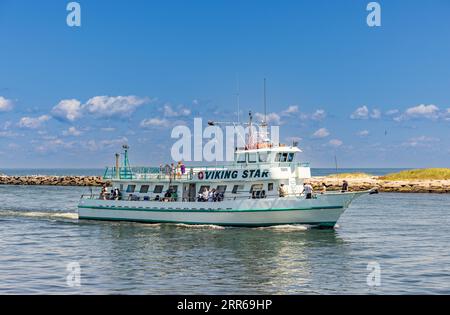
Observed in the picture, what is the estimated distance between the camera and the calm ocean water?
22953mm

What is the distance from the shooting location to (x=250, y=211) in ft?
127

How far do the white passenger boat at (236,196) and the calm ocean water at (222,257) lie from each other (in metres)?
0.73

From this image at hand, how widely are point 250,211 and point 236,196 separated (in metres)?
1.80

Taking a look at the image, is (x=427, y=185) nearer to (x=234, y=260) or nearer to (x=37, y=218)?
(x=37, y=218)

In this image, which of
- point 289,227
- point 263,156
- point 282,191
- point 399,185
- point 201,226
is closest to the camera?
point 282,191

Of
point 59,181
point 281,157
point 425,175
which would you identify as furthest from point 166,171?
point 59,181

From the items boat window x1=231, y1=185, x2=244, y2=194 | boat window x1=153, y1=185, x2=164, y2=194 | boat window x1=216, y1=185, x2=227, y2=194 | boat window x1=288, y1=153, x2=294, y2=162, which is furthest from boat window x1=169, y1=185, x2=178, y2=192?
boat window x1=288, y1=153, x2=294, y2=162

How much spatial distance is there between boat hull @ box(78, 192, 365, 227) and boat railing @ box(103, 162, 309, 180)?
2243mm

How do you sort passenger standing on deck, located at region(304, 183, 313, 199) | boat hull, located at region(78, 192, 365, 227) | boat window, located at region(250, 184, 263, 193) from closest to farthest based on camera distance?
passenger standing on deck, located at region(304, 183, 313, 199)
boat hull, located at region(78, 192, 365, 227)
boat window, located at region(250, 184, 263, 193)

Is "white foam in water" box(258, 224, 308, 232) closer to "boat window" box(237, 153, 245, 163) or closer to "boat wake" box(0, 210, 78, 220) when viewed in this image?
"boat window" box(237, 153, 245, 163)

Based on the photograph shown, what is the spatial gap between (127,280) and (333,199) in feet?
56.7

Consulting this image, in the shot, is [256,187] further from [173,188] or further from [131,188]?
[131,188]

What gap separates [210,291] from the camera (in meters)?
21.9
